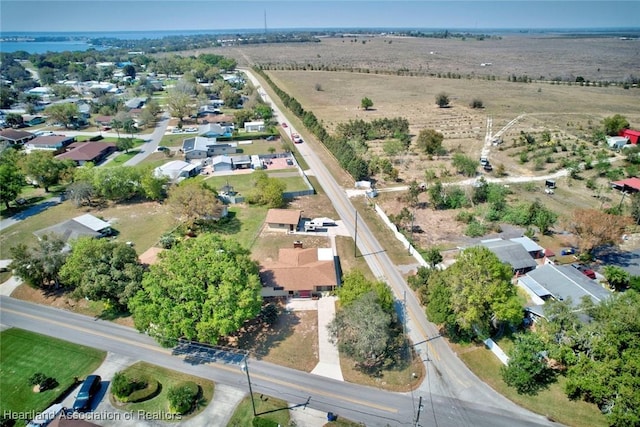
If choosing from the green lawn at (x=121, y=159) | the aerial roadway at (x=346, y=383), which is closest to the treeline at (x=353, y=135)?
the aerial roadway at (x=346, y=383)

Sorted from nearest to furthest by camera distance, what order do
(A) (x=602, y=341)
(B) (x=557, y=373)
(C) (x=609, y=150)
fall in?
(A) (x=602, y=341)
(B) (x=557, y=373)
(C) (x=609, y=150)

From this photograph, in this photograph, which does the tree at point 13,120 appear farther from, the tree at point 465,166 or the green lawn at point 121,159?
the tree at point 465,166

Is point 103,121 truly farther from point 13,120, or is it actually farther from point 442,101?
point 442,101

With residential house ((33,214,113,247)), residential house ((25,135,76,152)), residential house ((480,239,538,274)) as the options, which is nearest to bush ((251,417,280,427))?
residential house ((480,239,538,274))

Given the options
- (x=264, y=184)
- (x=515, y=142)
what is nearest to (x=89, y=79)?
(x=264, y=184)

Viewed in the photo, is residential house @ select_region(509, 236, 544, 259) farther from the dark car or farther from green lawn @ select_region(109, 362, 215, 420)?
the dark car

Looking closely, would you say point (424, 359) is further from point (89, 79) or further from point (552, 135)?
point (89, 79)
